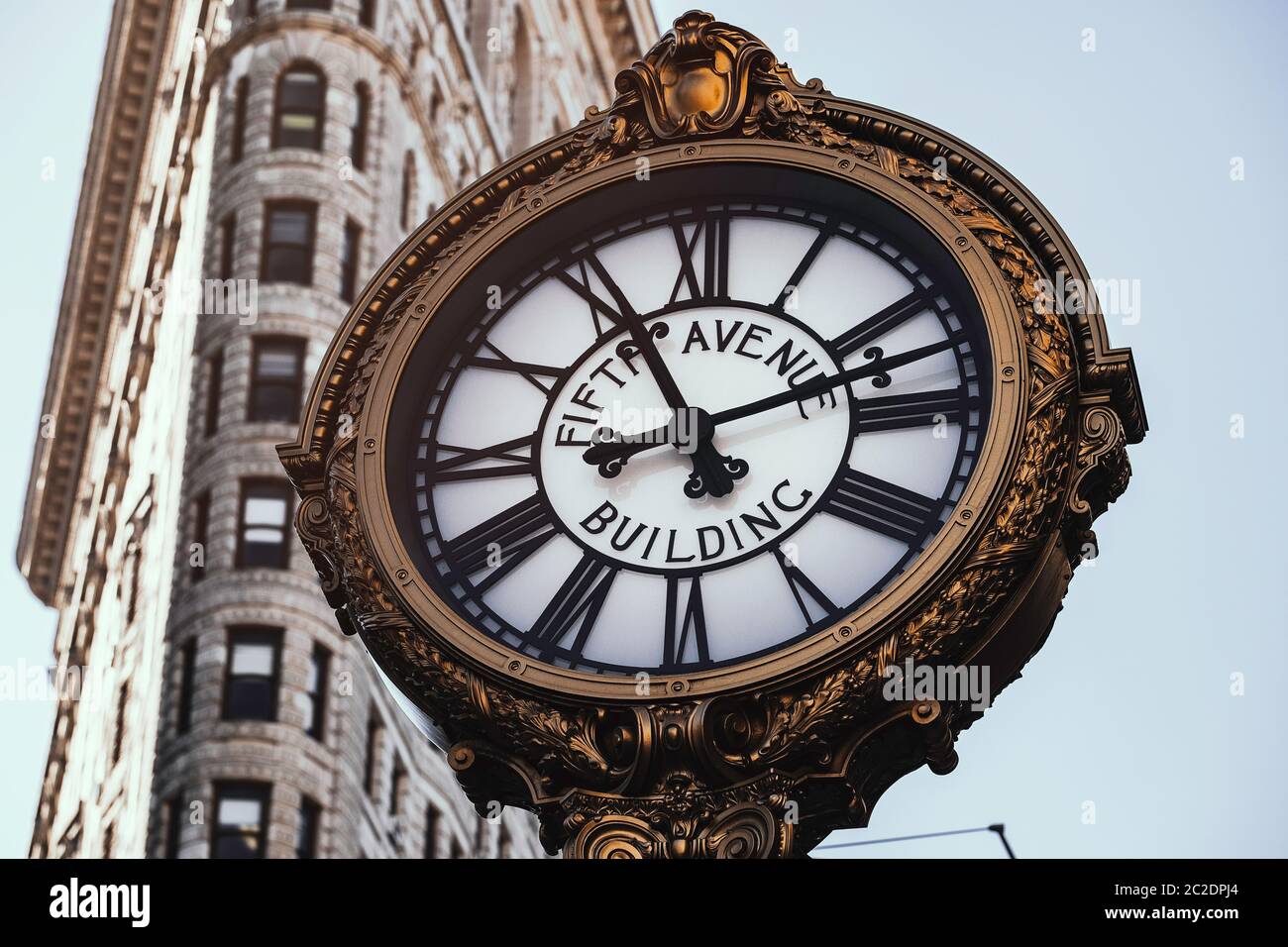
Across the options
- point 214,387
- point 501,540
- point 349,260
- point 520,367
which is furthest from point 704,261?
point 349,260

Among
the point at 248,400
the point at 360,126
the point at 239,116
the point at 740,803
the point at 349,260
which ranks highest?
the point at 239,116

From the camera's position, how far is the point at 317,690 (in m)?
45.1

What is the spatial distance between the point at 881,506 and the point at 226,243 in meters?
47.4

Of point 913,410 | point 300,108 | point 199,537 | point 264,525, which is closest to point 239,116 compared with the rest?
point 300,108

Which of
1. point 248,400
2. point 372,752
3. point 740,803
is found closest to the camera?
point 740,803

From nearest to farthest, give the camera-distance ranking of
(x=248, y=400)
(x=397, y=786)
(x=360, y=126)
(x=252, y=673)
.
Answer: (x=252, y=673) < (x=248, y=400) < (x=397, y=786) < (x=360, y=126)

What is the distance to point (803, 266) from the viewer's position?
5688 millimetres

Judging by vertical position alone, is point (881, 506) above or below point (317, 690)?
below

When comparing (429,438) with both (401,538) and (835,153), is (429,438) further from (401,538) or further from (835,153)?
(835,153)

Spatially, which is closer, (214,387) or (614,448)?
(614,448)

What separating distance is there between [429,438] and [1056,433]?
4.92 ft

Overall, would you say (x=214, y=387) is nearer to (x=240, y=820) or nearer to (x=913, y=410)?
(x=240, y=820)
